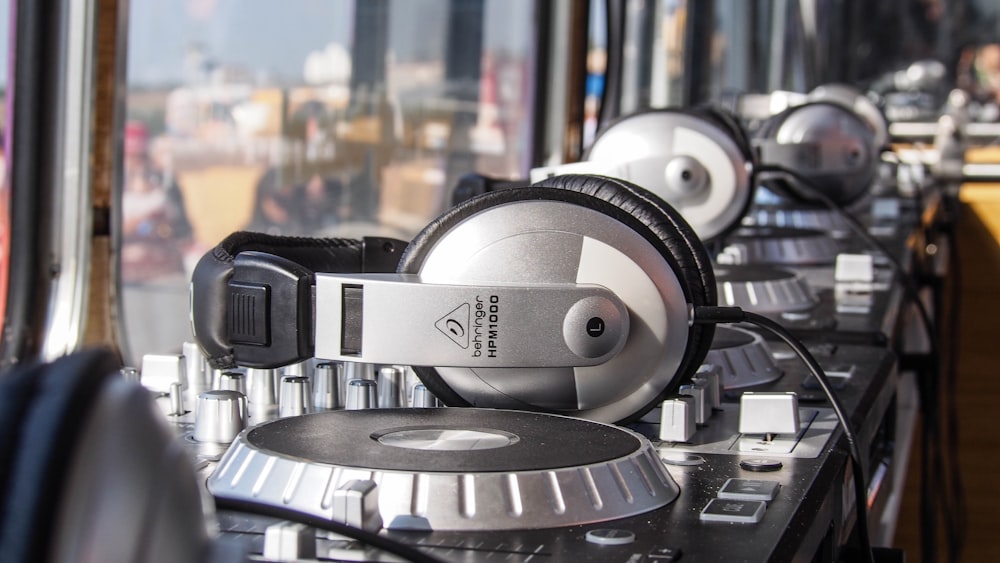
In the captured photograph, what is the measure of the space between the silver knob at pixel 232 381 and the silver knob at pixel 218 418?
2.7 inches

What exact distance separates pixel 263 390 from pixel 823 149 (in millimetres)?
2022

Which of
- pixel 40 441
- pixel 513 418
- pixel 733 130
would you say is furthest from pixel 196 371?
pixel 733 130

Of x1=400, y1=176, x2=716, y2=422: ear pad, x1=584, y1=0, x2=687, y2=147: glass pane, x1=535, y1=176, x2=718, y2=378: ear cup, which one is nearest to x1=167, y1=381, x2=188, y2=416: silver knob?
x1=400, y1=176, x2=716, y2=422: ear pad

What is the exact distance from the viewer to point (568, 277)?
106cm

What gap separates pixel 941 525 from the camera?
3998 millimetres

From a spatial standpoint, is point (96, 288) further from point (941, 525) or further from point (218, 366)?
point (941, 525)

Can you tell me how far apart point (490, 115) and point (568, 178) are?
3.84 metres

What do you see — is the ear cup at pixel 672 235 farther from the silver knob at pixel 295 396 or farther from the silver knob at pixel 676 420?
the silver knob at pixel 295 396

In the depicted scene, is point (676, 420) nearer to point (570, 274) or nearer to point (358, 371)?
point (570, 274)

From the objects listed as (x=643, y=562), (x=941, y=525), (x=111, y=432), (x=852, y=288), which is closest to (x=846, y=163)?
(x=852, y=288)

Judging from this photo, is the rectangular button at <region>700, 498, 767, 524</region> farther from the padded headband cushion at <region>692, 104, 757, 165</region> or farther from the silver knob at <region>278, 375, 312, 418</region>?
the padded headband cushion at <region>692, 104, 757, 165</region>

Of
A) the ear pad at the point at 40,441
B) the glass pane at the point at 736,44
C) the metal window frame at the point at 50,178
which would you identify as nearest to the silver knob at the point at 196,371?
the ear pad at the point at 40,441

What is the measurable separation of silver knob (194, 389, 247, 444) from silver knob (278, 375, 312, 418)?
0.22ft

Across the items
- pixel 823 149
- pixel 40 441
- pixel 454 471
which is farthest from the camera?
pixel 823 149
